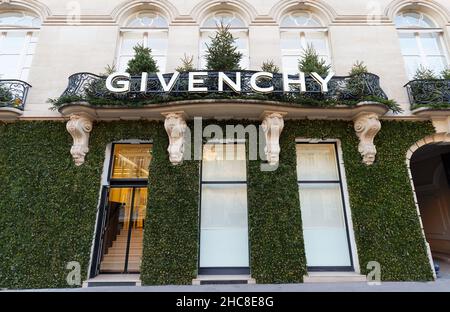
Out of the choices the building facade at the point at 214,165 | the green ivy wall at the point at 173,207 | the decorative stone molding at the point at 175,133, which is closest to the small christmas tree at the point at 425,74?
the building facade at the point at 214,165

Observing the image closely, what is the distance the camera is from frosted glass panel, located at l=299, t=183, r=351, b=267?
6859mm

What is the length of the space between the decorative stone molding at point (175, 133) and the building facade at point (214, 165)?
0.13 ft

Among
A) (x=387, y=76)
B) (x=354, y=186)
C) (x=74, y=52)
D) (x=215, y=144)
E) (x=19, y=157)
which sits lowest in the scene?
(x=354, y=186)

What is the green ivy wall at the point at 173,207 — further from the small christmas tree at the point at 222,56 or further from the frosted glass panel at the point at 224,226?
the small christmas tree at the point at 222,56

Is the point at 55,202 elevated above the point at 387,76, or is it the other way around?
the point at 387,76

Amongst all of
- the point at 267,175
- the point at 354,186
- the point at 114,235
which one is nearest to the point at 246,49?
the point at 267,175

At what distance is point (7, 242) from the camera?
6742 millimetres

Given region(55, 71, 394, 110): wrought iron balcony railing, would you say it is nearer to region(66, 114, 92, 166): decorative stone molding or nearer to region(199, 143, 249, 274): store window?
region(66, 114, 92, 166): decorative stone molding

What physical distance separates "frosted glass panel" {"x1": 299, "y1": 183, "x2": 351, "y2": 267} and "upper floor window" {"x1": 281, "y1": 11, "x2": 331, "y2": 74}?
412 centimetres

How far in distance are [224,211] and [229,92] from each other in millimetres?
3366

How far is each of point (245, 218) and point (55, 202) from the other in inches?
209

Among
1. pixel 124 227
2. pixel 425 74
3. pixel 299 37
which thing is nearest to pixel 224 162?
pixel 124 227

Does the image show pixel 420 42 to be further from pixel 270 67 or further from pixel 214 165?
pixel 214 165
